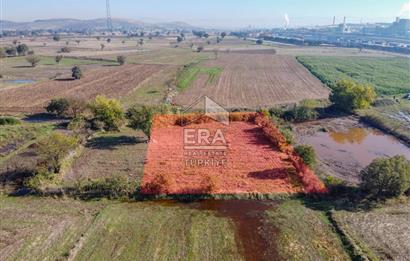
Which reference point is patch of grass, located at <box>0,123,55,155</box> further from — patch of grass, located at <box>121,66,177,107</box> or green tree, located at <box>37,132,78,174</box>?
patch of grass, located at <box>121,66,177,107</box>

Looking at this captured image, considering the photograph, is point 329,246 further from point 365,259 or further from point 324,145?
point 324,145

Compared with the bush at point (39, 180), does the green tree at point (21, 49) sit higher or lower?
higher

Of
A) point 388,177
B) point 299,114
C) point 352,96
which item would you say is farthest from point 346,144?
point 388,177

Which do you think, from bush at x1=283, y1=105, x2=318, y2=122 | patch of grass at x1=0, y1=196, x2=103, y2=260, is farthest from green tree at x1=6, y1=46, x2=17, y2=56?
patch of grass at x1=0, y1=196, x2=103, y2=260

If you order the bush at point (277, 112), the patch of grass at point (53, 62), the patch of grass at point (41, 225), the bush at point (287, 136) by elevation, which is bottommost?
the patch of grass at point (41, 225)

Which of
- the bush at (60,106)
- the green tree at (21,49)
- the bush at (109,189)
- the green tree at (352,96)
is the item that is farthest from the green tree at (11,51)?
the bush at (109,189)

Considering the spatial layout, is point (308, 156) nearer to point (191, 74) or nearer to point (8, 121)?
point (8, 121)

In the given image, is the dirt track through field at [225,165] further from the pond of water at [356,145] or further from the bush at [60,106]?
the bush at [60,106]

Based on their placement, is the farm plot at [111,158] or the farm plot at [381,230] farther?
the farm plot at [111,158]
